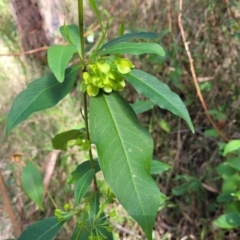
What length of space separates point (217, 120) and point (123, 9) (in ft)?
3.95

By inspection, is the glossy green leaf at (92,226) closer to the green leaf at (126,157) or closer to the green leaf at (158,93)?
the green leaf at (126,157)

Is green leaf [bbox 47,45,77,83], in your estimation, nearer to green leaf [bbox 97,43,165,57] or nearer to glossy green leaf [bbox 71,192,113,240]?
green leaf [bbox 97,43,165,57]

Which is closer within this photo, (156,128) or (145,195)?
(145,195)

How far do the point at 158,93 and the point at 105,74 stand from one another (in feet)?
0.36

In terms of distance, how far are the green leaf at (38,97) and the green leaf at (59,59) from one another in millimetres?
111

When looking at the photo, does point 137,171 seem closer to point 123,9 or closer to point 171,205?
point 171,205

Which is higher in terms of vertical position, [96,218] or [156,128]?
[96,218]

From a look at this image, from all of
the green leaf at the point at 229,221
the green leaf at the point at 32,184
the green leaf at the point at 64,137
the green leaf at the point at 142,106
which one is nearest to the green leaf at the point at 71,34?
the green leaf at the point at 64,137

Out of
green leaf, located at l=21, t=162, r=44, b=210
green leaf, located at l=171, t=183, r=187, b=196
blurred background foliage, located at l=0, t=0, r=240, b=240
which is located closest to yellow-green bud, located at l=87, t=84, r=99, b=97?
green leaf, located at l=21, t=162, r=44, b=210

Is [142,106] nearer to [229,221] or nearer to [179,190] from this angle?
[229,221]

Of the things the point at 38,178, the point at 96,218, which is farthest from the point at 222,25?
the point at 96,218

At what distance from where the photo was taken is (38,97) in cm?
76

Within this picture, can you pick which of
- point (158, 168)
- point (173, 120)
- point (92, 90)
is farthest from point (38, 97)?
point (173, 120)

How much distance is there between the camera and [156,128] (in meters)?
2.41
